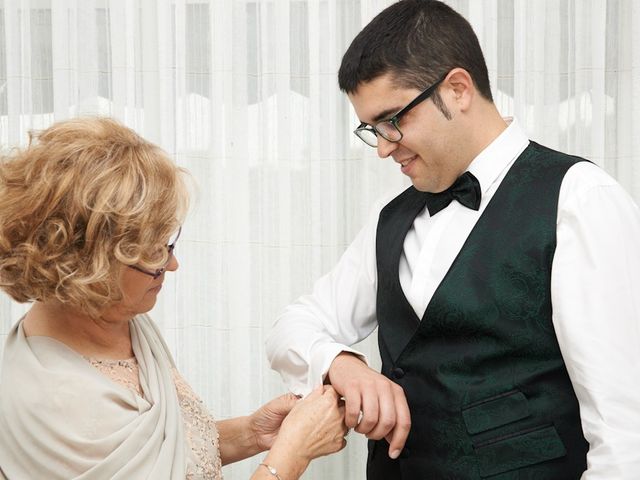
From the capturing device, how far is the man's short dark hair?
1722 millimetres

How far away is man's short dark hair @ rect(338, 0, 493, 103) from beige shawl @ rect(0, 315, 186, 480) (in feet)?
2.63

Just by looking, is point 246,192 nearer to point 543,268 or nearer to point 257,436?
point 257,436

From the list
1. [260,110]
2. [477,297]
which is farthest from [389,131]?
[260,110]

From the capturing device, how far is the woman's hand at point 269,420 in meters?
1.93

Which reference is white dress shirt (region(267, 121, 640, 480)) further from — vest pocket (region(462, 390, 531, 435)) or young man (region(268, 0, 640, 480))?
vest pocket (region(462, 390, 531, 435))

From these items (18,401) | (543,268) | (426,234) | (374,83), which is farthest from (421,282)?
(18,401)

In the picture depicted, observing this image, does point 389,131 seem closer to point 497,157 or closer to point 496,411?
point 497,157

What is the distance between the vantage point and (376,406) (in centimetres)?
165

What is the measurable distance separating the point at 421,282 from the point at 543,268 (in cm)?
28

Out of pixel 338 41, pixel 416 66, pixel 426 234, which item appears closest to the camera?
pixel 416 66

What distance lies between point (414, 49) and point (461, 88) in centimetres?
13

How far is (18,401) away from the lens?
1.44 metres

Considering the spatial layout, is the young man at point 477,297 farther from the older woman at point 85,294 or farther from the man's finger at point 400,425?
the older woman at point 85,294

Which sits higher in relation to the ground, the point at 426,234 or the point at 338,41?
the point at 338,41
